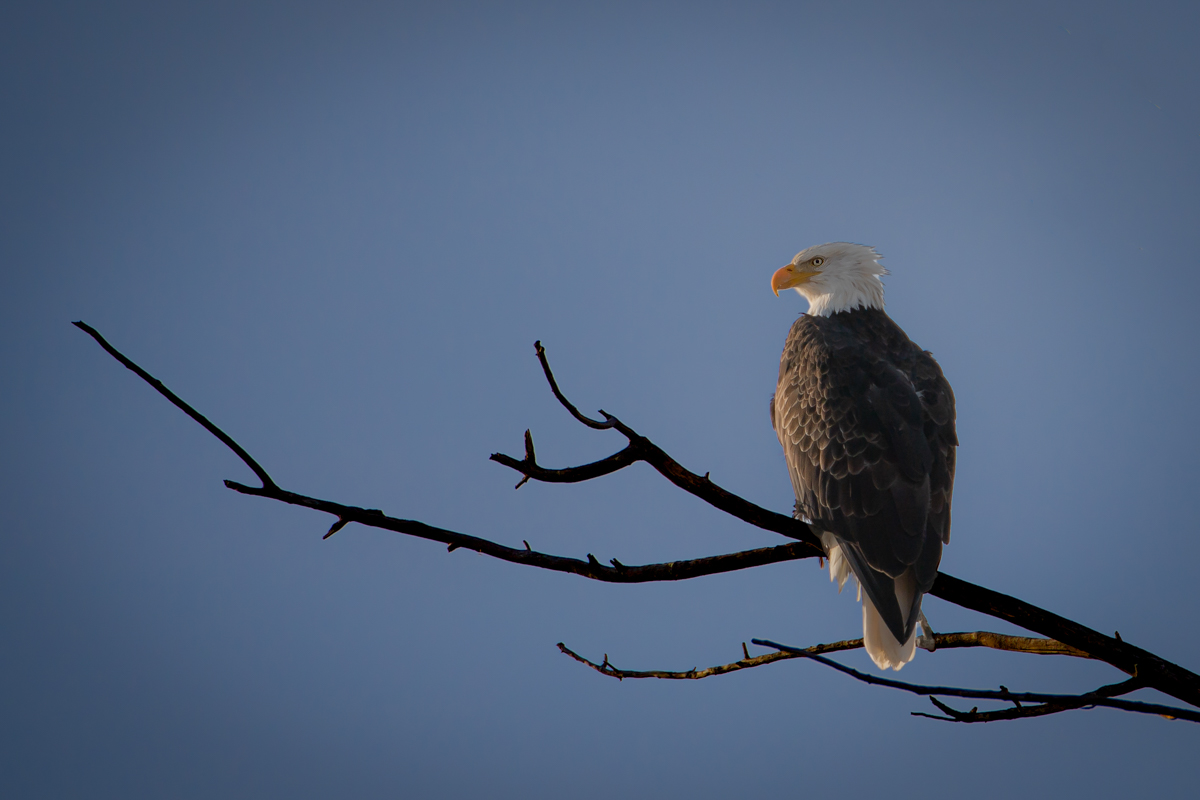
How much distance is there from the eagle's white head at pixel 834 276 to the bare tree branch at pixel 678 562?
2.82 metres

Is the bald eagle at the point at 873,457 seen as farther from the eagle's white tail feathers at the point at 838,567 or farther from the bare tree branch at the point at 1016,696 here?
the bare tree branch at the point at 1016,696

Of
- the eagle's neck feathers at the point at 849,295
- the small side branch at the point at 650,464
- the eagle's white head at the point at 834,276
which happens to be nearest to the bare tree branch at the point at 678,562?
the small side branch at the point at 650,464

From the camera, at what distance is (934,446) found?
3617 mm

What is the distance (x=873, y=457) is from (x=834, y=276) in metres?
2.07

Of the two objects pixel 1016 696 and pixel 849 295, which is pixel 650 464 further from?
pixel 849 295

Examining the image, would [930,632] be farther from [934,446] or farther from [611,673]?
[611,673]

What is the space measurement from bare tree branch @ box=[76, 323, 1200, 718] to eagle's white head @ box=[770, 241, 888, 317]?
2823mm

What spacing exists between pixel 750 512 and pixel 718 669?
2.42ft

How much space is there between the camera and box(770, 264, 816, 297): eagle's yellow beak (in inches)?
210

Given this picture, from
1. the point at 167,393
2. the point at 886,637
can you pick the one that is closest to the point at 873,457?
the point at 886,637

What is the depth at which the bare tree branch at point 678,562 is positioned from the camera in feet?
7.22

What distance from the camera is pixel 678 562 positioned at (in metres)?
2.48

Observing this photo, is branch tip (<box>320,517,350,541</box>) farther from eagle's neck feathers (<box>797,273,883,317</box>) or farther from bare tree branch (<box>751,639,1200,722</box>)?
eagle's neck feathers (<box>797,273,883,317</box>)

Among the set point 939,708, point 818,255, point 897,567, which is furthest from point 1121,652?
point 818,255
